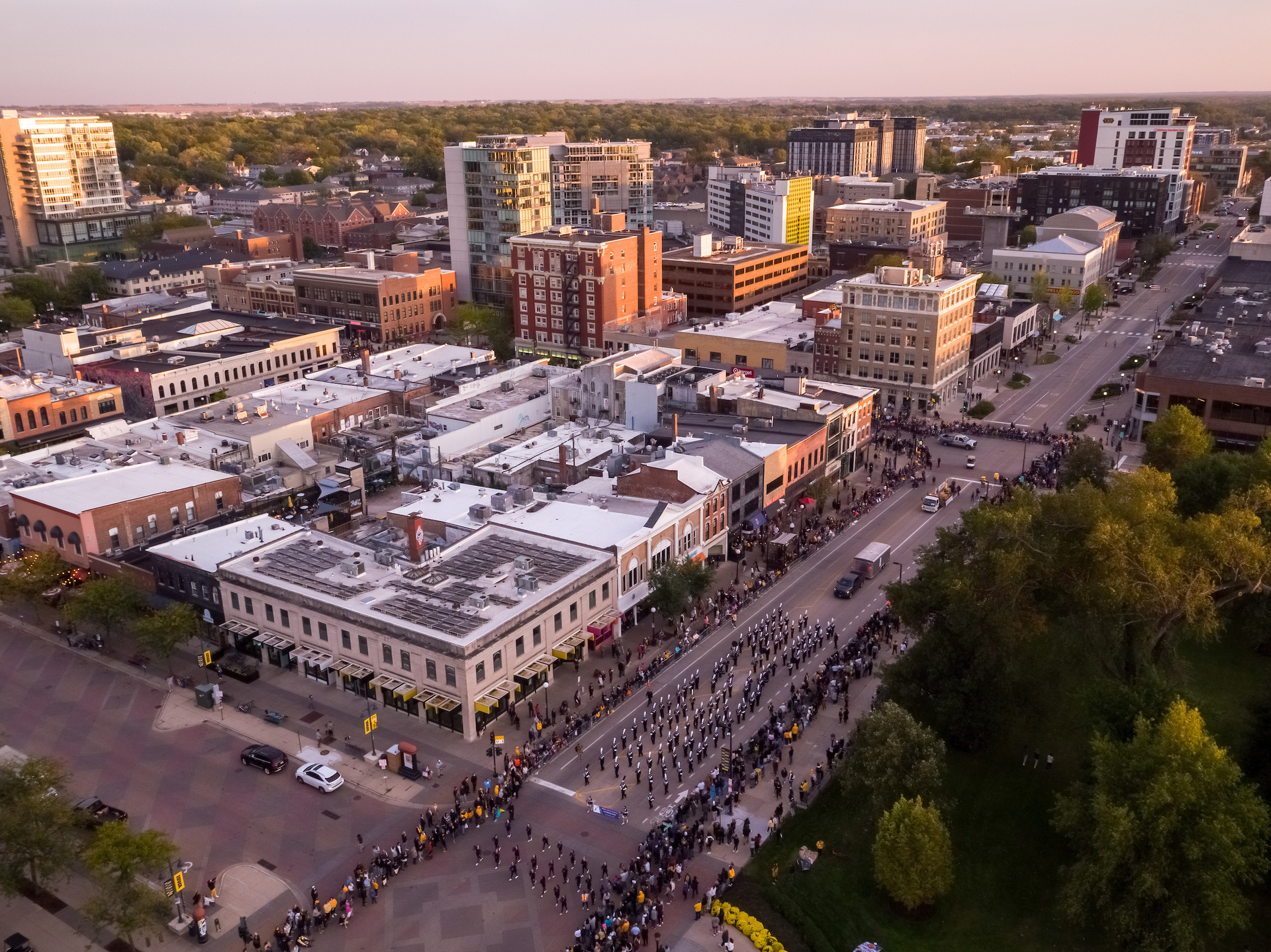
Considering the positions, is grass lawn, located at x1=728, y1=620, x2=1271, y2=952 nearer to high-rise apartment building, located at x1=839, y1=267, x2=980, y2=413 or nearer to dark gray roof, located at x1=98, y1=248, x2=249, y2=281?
high-rise apartment building, located at x1=839, y1=267, x2=980, y2=413

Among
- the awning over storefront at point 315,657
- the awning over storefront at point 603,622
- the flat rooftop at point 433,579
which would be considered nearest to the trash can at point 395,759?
the flat rooftop at point 433,579

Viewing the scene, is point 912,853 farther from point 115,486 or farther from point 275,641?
point 115,486

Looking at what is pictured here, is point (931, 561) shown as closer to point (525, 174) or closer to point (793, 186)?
point (525, 174)

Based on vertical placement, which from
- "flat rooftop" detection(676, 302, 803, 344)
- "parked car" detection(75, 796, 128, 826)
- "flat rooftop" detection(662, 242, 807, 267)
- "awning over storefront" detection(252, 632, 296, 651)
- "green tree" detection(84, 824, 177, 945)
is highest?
"flat rooftop" detection(662, 242, 807, 267)

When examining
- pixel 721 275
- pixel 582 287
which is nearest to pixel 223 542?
pixel 582 287

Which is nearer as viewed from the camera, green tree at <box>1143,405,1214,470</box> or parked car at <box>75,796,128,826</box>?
parked car at <box>75,796,128,826</box>

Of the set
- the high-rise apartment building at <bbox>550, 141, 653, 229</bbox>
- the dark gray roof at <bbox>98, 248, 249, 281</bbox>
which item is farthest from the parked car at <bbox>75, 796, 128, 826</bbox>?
the high-rise apartment building at <bbox>550, 141, 653, 229</bbox>
